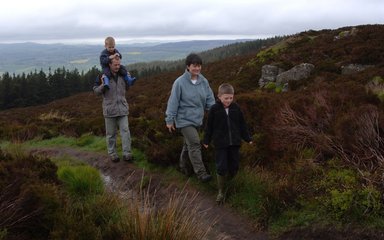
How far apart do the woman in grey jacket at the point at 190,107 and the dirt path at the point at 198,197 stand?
0.48m

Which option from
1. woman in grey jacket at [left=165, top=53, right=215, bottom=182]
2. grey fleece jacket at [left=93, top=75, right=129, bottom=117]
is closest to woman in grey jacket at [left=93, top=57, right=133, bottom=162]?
grey fleece jacket at [left=93, top=75, right=129, bottom=117]

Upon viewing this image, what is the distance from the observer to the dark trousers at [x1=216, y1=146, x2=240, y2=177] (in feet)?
17.1

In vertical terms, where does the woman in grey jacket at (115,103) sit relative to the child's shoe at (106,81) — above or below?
below

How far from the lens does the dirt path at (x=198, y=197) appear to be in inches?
175

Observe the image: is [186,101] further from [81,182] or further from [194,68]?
[81,182]

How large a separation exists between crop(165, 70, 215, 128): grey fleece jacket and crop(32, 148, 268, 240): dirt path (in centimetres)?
96

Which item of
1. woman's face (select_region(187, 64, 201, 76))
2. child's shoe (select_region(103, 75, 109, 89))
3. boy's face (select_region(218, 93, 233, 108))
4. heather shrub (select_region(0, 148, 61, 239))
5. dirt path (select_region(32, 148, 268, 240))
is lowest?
dirt path (select_region(32, 148, 268, 240))

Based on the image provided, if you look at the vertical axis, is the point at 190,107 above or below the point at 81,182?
above

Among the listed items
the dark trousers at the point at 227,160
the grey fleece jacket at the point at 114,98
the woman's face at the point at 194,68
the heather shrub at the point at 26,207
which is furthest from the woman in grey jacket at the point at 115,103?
the heather shrub at the point at 26,207

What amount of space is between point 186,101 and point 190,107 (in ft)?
0.39

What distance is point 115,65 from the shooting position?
7.02 metres

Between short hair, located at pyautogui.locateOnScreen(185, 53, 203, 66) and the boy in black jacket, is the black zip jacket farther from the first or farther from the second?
short hair, located at pyautogui.locateOnScreen(185, 53, 203, 66)

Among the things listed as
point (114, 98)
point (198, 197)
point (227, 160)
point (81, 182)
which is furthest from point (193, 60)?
point (114, 98)

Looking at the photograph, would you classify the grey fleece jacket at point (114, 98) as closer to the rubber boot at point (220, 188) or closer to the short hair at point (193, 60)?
the short hair at point (193, 60)
